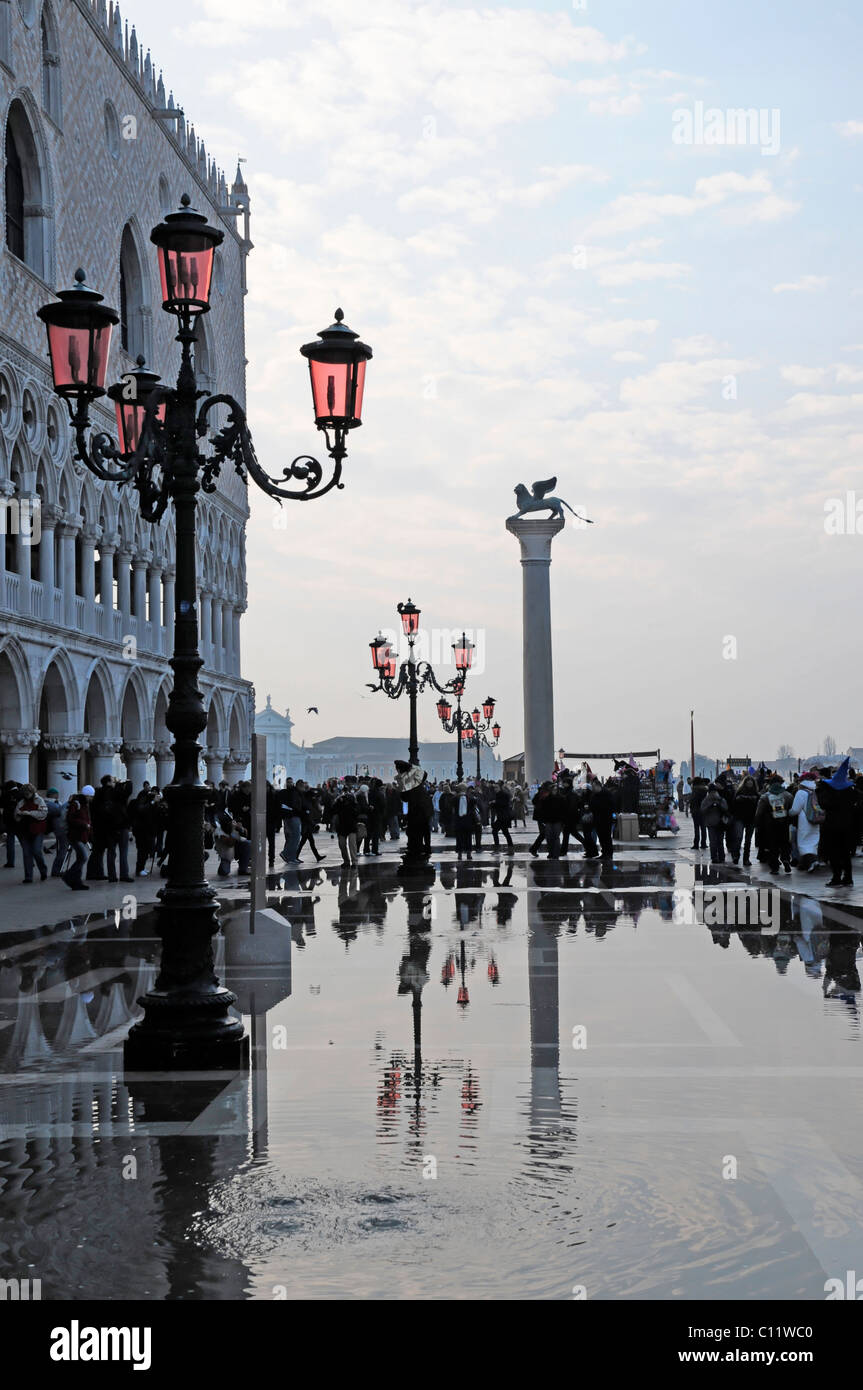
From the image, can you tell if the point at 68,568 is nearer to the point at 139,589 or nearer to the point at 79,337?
the point at 139,589

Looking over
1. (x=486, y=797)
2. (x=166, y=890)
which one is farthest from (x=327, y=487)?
(x=486, y=797)

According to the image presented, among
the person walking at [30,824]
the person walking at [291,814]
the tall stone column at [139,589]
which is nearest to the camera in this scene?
the person walking at [30,824]

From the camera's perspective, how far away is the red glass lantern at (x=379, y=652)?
2764cm

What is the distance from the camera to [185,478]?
8.43 metres

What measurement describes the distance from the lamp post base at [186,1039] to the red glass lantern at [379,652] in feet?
64.5

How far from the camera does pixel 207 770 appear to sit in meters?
55.2

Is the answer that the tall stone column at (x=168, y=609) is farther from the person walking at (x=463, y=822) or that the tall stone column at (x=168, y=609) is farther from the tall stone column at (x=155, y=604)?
the person walking at (x=463, y=822)

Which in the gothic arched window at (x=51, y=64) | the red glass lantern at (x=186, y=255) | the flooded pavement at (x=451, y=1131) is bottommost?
the flooded pavement at (x=451, y=1131)

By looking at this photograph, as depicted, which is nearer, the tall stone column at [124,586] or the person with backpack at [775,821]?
the person with backpack at [775,821]

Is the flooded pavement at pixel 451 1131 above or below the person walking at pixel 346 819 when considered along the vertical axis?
below

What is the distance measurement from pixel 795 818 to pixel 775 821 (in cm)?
72

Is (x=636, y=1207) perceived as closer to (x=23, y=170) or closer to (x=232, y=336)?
(x=23, y=170)

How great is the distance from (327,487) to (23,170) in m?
29.4

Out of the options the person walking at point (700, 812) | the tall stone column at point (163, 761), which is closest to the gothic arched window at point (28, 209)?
the tall stone column at point (163, 761)
